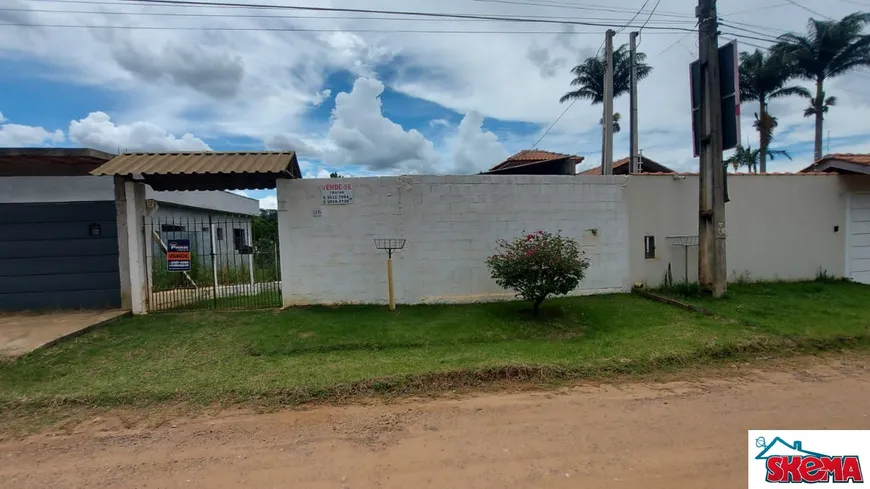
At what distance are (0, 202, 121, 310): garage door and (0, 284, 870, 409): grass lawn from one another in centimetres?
168

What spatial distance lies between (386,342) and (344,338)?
62 cm

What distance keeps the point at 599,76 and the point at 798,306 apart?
1945cm

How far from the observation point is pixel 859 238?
9.75 metres

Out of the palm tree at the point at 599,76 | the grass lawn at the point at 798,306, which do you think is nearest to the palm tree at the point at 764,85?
the palm tree at the point at 599,76

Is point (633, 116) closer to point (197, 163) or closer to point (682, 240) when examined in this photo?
point (682, 240)

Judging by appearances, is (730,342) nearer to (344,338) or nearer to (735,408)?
(735,408)

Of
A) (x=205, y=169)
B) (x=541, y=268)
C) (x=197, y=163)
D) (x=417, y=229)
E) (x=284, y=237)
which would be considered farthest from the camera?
(x=417, y=229)

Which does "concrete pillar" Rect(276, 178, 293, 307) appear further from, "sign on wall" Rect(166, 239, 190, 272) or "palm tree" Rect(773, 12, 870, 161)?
"palm tree" Rect(773, 12, 870, 161)

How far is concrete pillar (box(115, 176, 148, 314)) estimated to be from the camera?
7.28m

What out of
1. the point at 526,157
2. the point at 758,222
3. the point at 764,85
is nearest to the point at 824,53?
the point at 764,85

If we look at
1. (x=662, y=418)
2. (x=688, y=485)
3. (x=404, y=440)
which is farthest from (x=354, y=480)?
(x=662, y=418)

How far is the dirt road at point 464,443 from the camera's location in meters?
A: 2.71

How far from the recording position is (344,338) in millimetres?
5762

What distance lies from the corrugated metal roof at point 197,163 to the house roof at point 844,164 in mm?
11773
